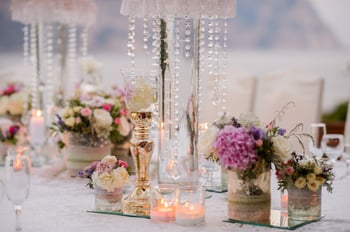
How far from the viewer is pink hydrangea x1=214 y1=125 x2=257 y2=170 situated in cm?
209

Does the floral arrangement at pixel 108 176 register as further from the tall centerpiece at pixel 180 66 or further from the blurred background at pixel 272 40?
the blurred background at pixel 272 40

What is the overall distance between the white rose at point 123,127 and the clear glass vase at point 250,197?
0.97 meters

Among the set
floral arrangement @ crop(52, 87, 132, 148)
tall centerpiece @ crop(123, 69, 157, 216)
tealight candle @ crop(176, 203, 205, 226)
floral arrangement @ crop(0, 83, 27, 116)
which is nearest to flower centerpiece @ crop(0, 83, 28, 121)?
floral arrangement @ crop(0, 83, 27, 116)

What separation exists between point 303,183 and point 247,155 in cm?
23

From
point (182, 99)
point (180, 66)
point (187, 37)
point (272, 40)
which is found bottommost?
point (182, 99)

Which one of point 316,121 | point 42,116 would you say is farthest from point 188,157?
point 316,121

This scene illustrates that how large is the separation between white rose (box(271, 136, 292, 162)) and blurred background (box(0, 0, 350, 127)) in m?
4.23

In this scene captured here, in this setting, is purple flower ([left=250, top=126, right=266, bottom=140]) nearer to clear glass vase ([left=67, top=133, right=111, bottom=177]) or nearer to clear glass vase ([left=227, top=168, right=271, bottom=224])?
clear glass vase ([left=227, top=168, right=271, bottom=224])

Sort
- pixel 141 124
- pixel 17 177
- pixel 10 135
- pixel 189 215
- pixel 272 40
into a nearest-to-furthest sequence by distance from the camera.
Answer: pixel 17 177
pixel 189 215
pixel 141 124
pixel 10 135
pixel 272 40

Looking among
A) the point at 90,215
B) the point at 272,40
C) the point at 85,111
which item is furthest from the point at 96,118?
the point at 272,40

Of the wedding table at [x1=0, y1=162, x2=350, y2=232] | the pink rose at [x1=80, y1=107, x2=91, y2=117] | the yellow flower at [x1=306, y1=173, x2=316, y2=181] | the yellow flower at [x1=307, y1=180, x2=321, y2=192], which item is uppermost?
the pink rose at [x1=80, y1=107, x2=91, y2=117]

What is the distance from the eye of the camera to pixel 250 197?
2.19m

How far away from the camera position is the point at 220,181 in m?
2.81

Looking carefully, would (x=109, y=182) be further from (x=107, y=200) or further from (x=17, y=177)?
(x=17, y=177)
